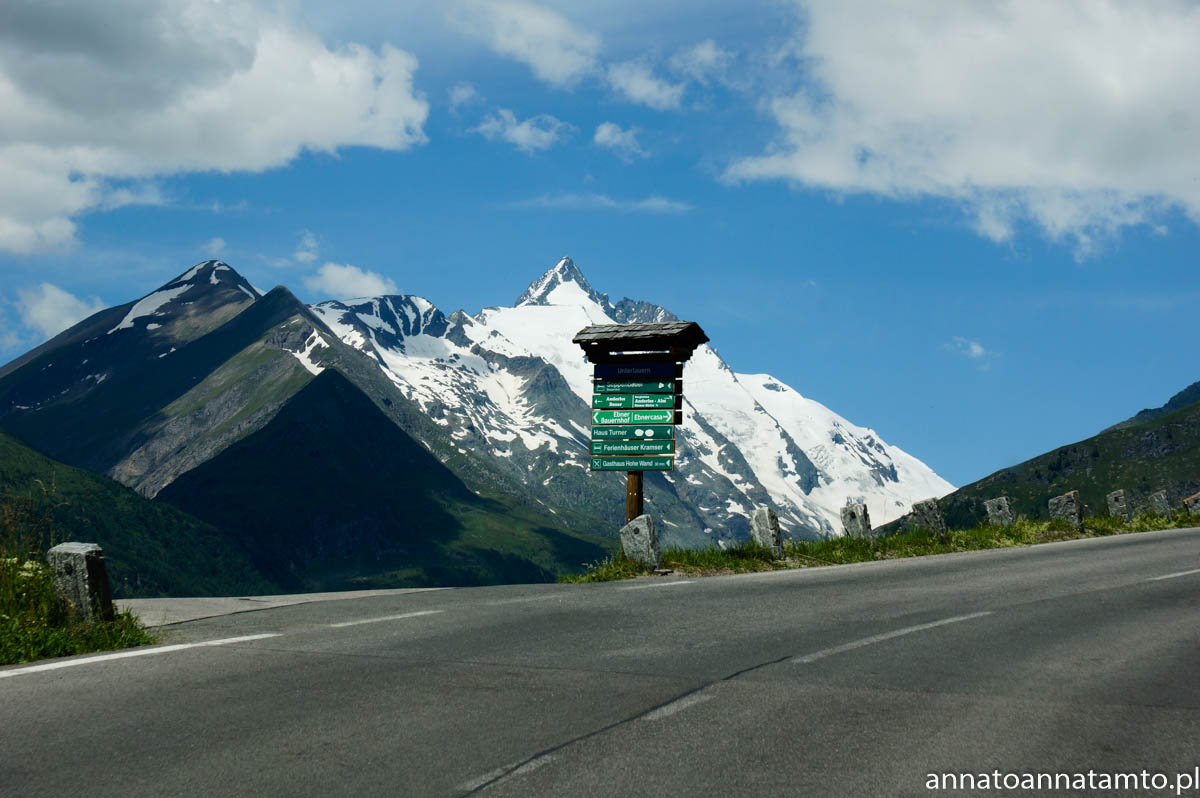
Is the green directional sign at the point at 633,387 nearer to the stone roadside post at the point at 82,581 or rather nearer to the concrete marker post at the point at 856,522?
the concrete marker post at the point at 856,522

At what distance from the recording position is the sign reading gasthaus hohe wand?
891 inches

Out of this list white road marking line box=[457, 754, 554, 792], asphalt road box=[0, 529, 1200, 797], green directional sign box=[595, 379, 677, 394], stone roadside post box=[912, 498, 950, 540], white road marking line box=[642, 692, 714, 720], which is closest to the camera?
white road marking line box=[457, 754, 554, 792]

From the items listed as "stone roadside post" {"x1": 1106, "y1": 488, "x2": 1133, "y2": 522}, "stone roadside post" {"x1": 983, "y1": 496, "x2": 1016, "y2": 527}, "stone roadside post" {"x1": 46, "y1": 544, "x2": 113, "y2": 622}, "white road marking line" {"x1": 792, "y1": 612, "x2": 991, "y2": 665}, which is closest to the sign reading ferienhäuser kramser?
"stone roadside post" {"x1": 983, "y1": 496, "x2": 1016, "y2": 527}

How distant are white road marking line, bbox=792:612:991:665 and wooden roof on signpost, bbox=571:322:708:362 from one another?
11.1 m

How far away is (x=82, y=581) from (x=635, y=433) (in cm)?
1324

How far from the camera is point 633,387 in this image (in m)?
23.1

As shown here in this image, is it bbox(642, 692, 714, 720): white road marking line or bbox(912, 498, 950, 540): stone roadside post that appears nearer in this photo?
bbox(642, 692, 714, 720): white road marking line

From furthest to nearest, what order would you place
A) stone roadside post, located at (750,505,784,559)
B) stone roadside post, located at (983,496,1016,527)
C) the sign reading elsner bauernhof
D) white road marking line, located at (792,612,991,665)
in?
stone roadside post, located at (983,496,1016,527) < the sign reading elsner bauernhof < stone roadside post, located at (750,505,784,559) < white road marking line, located at (792,612,991,665)

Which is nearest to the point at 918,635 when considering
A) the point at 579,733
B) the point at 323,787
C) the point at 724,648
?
the point at 724,648

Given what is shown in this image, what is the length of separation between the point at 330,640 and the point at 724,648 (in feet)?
13.4

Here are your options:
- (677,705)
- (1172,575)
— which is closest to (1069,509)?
(1172,575)

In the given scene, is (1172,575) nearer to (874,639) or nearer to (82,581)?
(874,639)

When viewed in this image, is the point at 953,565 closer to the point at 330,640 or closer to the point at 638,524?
the point at 638,524

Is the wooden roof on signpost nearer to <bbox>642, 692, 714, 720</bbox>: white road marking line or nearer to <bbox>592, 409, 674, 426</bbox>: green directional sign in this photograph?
<bbox>592, 409, 674, 426</bbox>: green directional sign
